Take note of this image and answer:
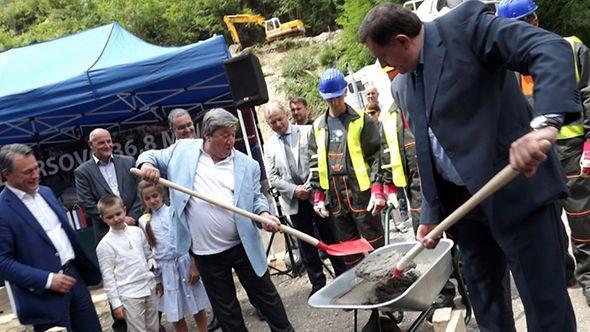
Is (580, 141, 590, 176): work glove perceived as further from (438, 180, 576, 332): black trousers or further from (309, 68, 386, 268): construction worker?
(438, 180, 576, 332): black trousers

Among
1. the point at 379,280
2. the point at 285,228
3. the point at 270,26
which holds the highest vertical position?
the point at 270,26

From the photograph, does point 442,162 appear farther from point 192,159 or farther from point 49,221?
point 49,221

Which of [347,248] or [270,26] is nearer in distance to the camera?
[347,248]

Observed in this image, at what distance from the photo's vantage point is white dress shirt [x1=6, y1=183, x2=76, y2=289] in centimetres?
353

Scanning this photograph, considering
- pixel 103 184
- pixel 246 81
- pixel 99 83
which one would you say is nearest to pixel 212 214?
pixel 103 184

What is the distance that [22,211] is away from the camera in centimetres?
344

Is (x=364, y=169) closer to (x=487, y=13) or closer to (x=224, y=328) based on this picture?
(x=224, y=328)

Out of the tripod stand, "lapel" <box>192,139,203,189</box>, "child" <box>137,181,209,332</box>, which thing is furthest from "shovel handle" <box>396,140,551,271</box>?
the tripod stand

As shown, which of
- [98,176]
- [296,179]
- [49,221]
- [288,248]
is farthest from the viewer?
[288,248]

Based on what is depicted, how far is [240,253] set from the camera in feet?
13.2

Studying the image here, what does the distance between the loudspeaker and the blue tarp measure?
1078 millimetres

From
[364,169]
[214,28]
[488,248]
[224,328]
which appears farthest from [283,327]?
[214,28]

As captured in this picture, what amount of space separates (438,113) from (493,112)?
21 cm

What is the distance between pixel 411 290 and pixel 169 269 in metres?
2.65
